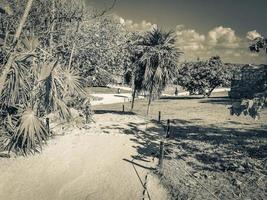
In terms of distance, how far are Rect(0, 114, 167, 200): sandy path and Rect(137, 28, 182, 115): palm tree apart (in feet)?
25.7

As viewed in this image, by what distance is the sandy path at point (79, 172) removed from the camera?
30.2 ft

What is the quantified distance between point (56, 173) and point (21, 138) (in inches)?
66.6

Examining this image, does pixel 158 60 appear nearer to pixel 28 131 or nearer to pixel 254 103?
pixel 28 131

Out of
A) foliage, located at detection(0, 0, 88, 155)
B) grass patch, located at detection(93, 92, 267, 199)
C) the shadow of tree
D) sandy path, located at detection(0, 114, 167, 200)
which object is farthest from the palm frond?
the shadow of tree

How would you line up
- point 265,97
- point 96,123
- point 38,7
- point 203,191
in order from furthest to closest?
point 96,123, point 38,7, point 203,191, point 265,97

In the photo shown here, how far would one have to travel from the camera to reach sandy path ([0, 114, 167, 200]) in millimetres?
9195

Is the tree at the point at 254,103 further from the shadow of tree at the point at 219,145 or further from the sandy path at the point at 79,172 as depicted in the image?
the shadow of tree at the point at 219,145

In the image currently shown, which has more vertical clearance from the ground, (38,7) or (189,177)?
(38,7)

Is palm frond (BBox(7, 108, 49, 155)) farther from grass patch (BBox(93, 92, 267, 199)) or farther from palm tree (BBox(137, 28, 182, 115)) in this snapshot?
palm tree (BBox(137, 28, 182, 115))

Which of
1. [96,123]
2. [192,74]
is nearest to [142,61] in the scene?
[96,123]

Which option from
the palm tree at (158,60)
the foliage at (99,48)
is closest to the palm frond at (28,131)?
the foliage at (99,48)

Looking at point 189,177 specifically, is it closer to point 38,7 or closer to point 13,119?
point 13,119

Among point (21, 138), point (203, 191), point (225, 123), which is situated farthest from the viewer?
point (225, 123)

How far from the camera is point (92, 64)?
2377 centimetres
